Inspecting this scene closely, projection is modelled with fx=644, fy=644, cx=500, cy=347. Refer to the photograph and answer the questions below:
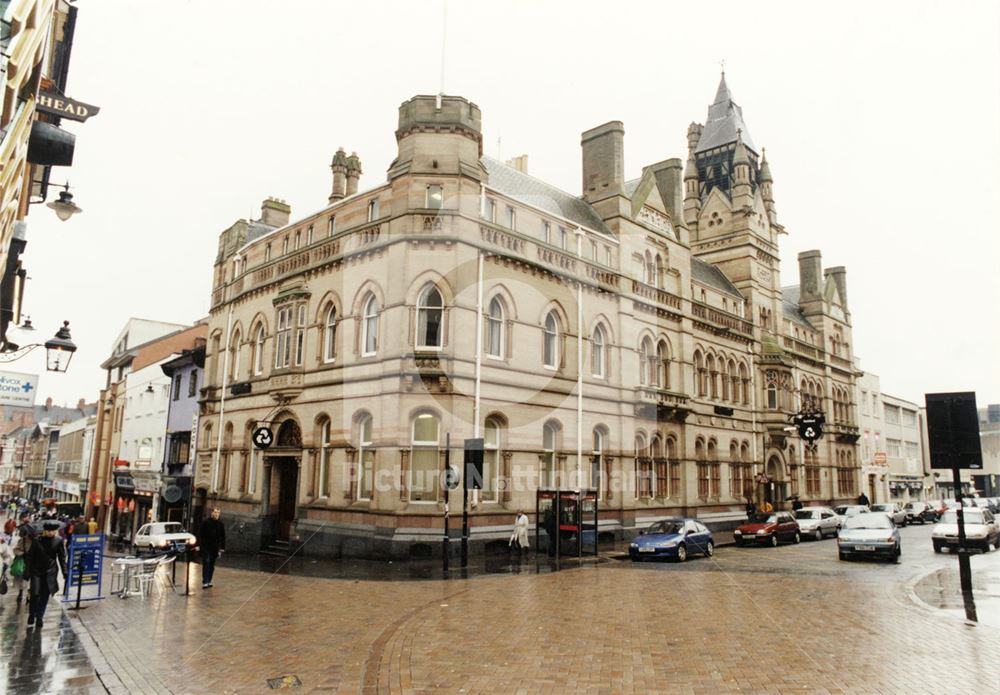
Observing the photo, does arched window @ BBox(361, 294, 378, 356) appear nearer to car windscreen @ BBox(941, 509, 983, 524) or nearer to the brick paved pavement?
the brick paved pavement

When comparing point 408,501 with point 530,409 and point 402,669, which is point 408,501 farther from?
point 402,669

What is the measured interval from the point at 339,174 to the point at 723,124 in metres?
29.8

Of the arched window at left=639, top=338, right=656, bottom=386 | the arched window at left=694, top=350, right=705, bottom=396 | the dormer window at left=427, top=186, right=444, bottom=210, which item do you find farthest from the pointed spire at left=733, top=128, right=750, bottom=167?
the dormer window at left=427, top=186, right=444, bottom=210

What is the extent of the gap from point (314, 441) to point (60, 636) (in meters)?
13.4

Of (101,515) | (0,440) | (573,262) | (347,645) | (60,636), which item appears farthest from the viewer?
(0,440)

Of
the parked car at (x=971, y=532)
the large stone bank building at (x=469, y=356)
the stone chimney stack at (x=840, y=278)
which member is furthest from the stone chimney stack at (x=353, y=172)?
the stone chimney stack at (x=840, y=278)

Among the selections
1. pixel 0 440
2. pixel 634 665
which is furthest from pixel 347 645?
pixel 0 440

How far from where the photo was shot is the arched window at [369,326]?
23281mm

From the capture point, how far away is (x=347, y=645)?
398 inches

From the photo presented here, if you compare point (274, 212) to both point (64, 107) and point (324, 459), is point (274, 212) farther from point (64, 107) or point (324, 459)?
point (64, 107)

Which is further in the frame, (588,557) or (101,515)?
(101,515)

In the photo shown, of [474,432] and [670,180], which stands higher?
[670,180]

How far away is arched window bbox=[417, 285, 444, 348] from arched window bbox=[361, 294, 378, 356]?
1922 millimetres

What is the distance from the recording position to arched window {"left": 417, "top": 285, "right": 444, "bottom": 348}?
22.3 metres
